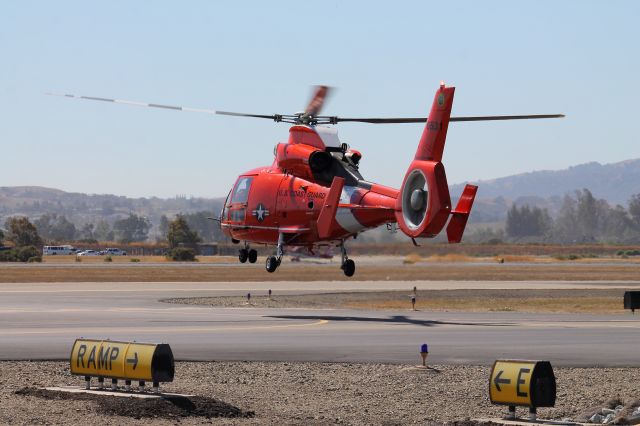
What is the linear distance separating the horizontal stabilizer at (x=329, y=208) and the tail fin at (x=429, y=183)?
405cm

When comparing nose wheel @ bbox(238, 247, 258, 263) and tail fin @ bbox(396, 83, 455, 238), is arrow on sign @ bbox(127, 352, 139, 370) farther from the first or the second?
nose wheel @ bbox(238, 247, 258, 263)

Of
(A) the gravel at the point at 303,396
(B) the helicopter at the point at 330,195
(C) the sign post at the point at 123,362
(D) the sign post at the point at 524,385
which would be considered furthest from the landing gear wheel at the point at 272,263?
(D) the sign post at the point at 524,385

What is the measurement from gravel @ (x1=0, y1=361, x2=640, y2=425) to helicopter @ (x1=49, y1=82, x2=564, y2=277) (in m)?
12.9

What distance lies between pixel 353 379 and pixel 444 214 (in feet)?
45.3

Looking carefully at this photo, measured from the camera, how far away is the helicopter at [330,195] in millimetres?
43531

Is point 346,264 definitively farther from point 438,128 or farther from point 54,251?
point 54,251

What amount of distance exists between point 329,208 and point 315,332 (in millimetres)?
8309

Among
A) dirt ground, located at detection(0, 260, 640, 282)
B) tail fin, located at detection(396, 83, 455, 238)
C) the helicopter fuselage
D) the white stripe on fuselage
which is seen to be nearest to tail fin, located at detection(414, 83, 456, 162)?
tail fin, located at detection(396, 83, 455, 238)

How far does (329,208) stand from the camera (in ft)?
159

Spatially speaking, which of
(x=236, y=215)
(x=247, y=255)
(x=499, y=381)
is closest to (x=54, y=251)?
(x=247, y=255)

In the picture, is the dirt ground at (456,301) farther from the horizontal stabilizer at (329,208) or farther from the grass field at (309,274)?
the grass field at (309,274)

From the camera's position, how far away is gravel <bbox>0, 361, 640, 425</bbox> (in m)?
24.2

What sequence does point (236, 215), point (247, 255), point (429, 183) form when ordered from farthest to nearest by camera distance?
point (247, 255)
point (236, 215)
point (429, 183)

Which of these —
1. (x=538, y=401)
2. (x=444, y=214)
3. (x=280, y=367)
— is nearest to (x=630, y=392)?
(x=538, y=401)
